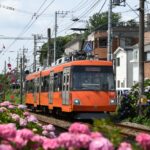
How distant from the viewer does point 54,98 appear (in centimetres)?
3066

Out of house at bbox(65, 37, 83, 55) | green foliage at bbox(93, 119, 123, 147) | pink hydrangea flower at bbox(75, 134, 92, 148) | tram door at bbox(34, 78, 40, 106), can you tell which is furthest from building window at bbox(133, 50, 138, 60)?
pink hydrangea flower at bbox(75, 134, 92, 148)

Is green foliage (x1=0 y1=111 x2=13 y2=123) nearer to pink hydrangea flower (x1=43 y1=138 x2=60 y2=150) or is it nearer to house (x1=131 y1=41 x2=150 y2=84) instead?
→ pink hydrangea flower (x1=43 y1=138 x2=60 y2=150)

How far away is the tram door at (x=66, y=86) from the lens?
27227 millimetres

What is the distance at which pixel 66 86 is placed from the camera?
27609 millimetres

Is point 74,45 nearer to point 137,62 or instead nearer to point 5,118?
point 137,62

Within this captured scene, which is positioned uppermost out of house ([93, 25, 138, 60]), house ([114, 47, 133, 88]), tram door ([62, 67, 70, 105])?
house ([93, 25, 138, 60])

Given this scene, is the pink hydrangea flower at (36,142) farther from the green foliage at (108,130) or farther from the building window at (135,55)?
the building window at (135,55)

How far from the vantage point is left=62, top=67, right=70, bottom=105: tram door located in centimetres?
2723

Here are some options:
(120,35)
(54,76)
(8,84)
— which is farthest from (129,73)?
(8,84)

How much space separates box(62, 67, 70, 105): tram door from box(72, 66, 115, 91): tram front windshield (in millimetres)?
447

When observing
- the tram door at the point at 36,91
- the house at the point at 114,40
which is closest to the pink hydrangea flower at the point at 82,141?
the tram door at the point at 36,91

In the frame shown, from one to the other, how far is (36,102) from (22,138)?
34302mm

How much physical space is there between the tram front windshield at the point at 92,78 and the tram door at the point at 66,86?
0.45 meters

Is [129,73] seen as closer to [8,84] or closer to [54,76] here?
[54,76]
